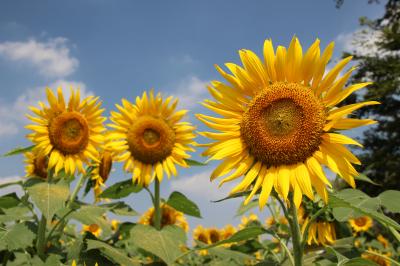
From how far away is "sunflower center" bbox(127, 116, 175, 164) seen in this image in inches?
196

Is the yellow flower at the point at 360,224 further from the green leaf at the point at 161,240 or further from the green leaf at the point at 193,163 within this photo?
the green leaf at the point at 161,240

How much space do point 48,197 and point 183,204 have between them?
1290 millimetres

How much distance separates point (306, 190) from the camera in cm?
237

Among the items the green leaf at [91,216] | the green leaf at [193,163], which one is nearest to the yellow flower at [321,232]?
the green leaf at [193,163]

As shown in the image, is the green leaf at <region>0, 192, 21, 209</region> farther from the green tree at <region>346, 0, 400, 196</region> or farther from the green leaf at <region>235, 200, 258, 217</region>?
the green tree at <region>346, 0, 400, 196</region>

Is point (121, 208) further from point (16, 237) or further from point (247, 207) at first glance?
point (247, 207)

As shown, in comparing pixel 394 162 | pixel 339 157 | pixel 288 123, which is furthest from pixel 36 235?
pixel 394 162

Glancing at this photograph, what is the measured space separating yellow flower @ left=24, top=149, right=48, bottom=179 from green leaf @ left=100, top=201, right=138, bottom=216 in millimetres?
1715

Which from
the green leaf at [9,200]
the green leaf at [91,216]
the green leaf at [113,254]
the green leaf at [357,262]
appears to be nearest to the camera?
the green leaf at [357,262]

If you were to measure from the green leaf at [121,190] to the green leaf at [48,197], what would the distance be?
613 mm

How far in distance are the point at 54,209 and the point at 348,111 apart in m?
2.17

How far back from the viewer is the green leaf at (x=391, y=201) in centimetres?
252

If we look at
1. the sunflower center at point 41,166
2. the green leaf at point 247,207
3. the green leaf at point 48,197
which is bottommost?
the green leaf at point 247,207

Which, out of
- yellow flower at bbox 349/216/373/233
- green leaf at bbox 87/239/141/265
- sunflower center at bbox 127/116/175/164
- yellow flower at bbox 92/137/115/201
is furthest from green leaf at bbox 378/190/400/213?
yellow flower at bbox 349/216/373/233
